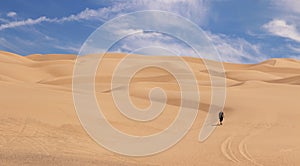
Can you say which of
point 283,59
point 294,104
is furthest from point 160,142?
point 283,59

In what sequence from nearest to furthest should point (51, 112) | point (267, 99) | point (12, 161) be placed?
point (12, 161), point (51, 112), point (267, 99)

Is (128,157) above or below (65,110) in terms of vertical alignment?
below

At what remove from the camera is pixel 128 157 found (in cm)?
1131

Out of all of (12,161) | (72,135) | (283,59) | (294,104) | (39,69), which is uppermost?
(283,59)

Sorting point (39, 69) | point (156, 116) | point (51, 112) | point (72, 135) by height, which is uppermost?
point (39, 69)

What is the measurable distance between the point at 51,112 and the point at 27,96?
3825mm

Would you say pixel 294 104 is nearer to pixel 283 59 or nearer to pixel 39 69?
pixel 39 69

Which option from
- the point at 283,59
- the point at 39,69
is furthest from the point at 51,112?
the point at 283,59

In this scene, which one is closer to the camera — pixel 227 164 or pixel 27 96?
pixel 227 164

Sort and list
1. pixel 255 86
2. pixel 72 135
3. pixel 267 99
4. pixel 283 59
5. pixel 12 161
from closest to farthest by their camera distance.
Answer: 1. pixel 12 161
2. pixel 72 135
3. pixel 267 99
4. pixel 255 86
5. pixel 283 59

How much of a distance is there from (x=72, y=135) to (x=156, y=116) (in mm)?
7502

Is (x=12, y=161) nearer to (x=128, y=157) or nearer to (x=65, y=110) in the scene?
(x=128, y=157)

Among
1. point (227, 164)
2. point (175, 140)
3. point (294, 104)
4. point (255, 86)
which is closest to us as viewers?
point (227, 164)

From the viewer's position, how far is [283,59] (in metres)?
98.6
